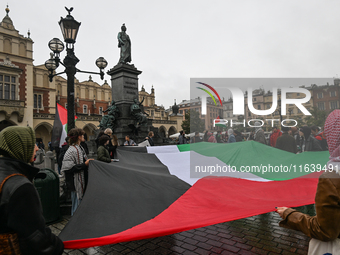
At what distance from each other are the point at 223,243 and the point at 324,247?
2395mm

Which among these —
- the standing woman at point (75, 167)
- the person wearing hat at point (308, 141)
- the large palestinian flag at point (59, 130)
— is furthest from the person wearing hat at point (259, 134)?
the large palestinian flag at point (59, 130)

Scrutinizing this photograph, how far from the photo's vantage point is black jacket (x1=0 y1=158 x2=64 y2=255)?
150 centimetres

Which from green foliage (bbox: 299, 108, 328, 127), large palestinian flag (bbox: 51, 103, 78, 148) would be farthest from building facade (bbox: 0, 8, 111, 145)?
green foliage (bbox: 299, 108, 328, 127)

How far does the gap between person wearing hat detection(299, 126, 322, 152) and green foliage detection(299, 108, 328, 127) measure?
3.8 inches

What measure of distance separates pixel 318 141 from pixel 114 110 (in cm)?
1097

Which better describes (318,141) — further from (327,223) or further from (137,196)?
(137,196)

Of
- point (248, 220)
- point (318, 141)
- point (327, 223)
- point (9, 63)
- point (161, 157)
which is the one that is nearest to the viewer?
point (327, 223)

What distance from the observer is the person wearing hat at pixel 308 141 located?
2.52 metres

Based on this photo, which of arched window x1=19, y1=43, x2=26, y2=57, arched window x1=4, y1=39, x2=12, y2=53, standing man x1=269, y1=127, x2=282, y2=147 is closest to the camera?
standing man x1=269, y1=127, x2=282, y2=147

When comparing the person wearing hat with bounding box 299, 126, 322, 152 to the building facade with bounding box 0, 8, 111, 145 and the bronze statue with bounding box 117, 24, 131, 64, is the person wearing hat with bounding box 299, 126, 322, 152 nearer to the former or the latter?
the bronze statue with bounding box 117, 24, 131, 64

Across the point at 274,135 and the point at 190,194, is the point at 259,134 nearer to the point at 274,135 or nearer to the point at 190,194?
the point at 274,135

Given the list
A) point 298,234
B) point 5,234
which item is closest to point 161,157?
point 298,234

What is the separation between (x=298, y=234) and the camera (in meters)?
4.01

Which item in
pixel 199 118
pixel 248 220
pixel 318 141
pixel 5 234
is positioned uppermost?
pixel 199 118
